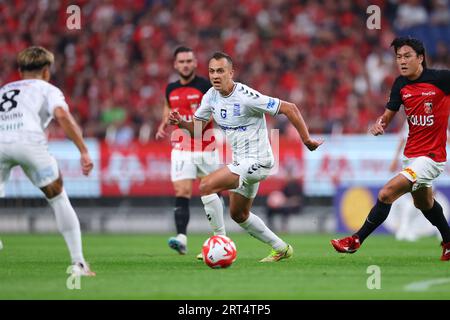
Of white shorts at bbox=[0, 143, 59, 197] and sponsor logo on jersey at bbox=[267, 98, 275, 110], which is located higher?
sponsor logo on jersey at bbox=[267, 98, 275, 110]

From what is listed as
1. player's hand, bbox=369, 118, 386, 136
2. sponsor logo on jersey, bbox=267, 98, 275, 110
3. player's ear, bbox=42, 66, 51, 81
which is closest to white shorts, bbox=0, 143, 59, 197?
player's ear, bbox=42, 66, 51, 81

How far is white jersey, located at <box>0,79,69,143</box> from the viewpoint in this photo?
838 cm

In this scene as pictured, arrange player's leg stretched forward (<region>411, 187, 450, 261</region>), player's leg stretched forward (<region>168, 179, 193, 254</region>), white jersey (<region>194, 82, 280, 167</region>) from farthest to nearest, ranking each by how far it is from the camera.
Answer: player's leg stretched forward (<region>168, 179, 193, 254</region>)
player's leg stretched forward (<region>411, 187, 450, 261</region>)
white jersey (<region>194, 82, 280, 167</region>)

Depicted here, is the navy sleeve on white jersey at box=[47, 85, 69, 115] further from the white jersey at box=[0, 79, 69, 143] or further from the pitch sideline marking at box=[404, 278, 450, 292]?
the pitch sideline marking at box=[404, 278, 450, 292]

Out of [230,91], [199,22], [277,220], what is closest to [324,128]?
[277,220]

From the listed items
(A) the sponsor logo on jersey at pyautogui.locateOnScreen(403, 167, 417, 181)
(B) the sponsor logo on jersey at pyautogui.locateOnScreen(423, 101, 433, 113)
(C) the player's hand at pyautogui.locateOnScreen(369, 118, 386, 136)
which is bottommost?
(A) the sponsor logo on jersey at pyautogui.locateOnScreen(403, 167, 417, 181)

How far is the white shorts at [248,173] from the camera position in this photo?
9.98m

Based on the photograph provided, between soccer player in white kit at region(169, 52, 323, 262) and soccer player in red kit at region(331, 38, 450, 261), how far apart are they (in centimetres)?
103

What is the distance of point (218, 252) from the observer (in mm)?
9430

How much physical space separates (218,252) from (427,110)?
297 centimetres

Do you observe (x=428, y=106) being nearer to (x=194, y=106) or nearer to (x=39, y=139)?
(x=194, y=106)

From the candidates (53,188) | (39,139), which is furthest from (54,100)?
(53,188)
